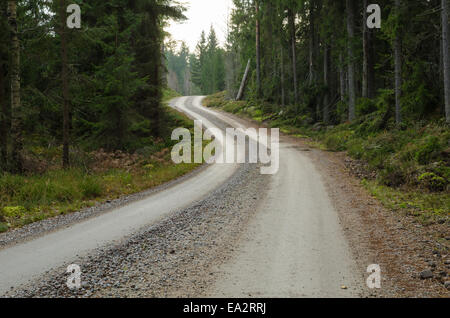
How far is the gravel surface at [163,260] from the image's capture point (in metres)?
4.60

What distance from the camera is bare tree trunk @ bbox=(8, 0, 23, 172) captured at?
11141mm

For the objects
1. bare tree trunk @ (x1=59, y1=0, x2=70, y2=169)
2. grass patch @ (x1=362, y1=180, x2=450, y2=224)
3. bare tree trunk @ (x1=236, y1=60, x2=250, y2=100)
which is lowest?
grass patch @ (x1=362, y1=180, x2=450, y2=224)

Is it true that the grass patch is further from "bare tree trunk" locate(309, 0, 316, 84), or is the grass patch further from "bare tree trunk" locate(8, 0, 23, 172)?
"bare tree trunk" locate(309, 0, 316, 84)

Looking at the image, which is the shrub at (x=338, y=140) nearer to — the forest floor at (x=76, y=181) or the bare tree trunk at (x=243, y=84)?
the forest floor at (x=76, y=181)

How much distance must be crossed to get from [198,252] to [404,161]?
877 cm

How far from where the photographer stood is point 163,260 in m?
5.68

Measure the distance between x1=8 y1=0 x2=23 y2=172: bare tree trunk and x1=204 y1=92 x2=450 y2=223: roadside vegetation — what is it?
1259 centimetres

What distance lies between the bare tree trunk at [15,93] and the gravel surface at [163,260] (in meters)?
7.22

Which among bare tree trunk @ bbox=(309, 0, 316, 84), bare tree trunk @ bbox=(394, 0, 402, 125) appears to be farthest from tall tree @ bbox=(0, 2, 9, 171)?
bare tree trunk @ bbox=(309, 0, 316, 84)

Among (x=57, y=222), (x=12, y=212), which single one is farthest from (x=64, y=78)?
(x=57, y=222)

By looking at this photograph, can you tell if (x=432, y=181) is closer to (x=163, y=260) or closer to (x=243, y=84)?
(x=163, y=260)

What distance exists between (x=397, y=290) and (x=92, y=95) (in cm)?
1681

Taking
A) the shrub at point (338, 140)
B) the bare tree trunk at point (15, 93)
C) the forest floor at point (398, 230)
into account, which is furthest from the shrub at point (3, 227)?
the shrub at point (338, 140)
